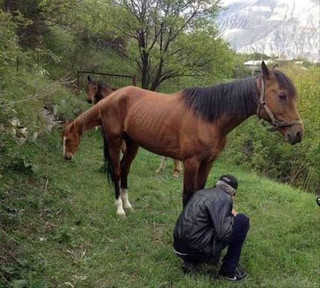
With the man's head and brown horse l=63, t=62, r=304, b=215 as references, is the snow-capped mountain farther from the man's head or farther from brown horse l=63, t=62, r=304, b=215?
the man's head

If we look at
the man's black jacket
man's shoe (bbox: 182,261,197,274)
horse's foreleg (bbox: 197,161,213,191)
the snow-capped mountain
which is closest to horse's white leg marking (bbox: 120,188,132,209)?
horse's foreleg (bbox: 197,161,213,191)

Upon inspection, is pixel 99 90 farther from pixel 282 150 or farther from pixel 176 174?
pixel 282 150

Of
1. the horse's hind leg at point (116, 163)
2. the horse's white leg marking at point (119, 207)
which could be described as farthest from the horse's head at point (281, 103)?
the horse's white leg marking at point (119, 207)

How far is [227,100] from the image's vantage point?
13.1 ft

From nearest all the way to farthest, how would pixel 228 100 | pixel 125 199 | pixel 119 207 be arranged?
pixel 228 100
pixel 119 207
pixel 125 199

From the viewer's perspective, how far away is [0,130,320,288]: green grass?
3.45 meters

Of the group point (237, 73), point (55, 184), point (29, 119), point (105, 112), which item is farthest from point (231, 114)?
point (237, 73)

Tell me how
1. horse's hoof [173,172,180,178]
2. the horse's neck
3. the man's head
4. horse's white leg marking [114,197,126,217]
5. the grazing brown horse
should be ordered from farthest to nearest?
the grazing brown horse
horse's hoof [173,172,180,178]
the horse's neck
horse's white leg marking [114,197,126,217]
the man's head

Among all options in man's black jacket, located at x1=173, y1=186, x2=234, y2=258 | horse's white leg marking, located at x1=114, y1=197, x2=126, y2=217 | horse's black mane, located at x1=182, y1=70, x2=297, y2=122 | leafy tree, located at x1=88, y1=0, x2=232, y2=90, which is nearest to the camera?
man's black jacket, located at x1=173, y1=186, x2=234, y2=258

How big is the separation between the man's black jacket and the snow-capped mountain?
1013 inches

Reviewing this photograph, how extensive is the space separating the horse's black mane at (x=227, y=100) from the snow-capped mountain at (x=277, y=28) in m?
24.8

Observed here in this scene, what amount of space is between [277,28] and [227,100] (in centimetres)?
3666

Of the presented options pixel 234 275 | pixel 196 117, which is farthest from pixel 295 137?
pixel 234 275

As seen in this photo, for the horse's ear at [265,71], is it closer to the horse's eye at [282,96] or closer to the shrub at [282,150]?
the horse's eye at [282,96]
